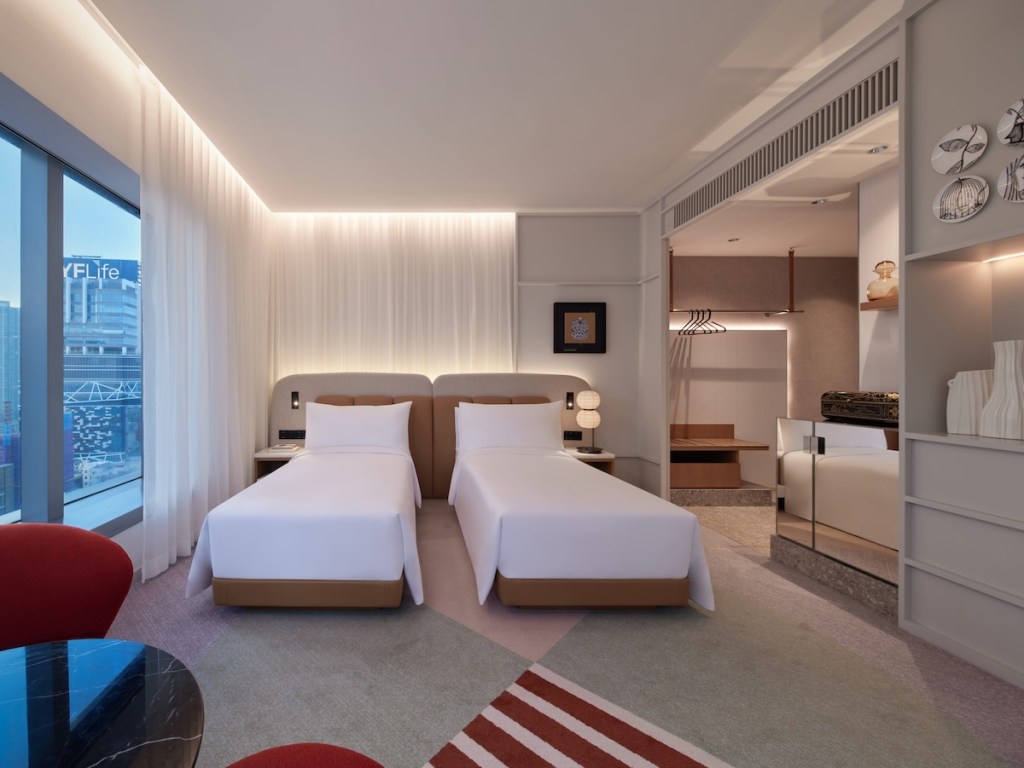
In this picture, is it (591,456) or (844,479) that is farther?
(591,456)

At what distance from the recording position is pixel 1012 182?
1.78 metres

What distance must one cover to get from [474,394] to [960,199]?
11.6 feet

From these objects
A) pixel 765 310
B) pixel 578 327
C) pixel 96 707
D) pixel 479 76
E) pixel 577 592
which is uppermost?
pixel 479 76

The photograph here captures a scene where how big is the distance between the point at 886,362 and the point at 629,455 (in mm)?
2415

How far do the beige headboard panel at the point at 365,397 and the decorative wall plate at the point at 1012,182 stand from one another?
3.89 meters

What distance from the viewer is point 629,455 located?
15.8ft

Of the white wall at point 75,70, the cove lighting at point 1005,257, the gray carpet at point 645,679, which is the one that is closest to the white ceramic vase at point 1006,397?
the cove lighting at point 1005,257

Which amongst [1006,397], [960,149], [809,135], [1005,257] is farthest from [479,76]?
[1006,397]

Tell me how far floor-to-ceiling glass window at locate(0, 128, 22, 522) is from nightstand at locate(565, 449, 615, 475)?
3.52m

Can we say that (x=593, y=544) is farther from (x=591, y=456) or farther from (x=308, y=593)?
(x=591, y=456)

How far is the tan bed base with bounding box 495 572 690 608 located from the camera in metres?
2.35

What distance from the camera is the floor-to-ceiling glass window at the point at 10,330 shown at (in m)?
2.44

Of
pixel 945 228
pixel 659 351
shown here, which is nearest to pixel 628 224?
pixel 659 351

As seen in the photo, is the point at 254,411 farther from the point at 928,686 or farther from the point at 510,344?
the point at 928,686
